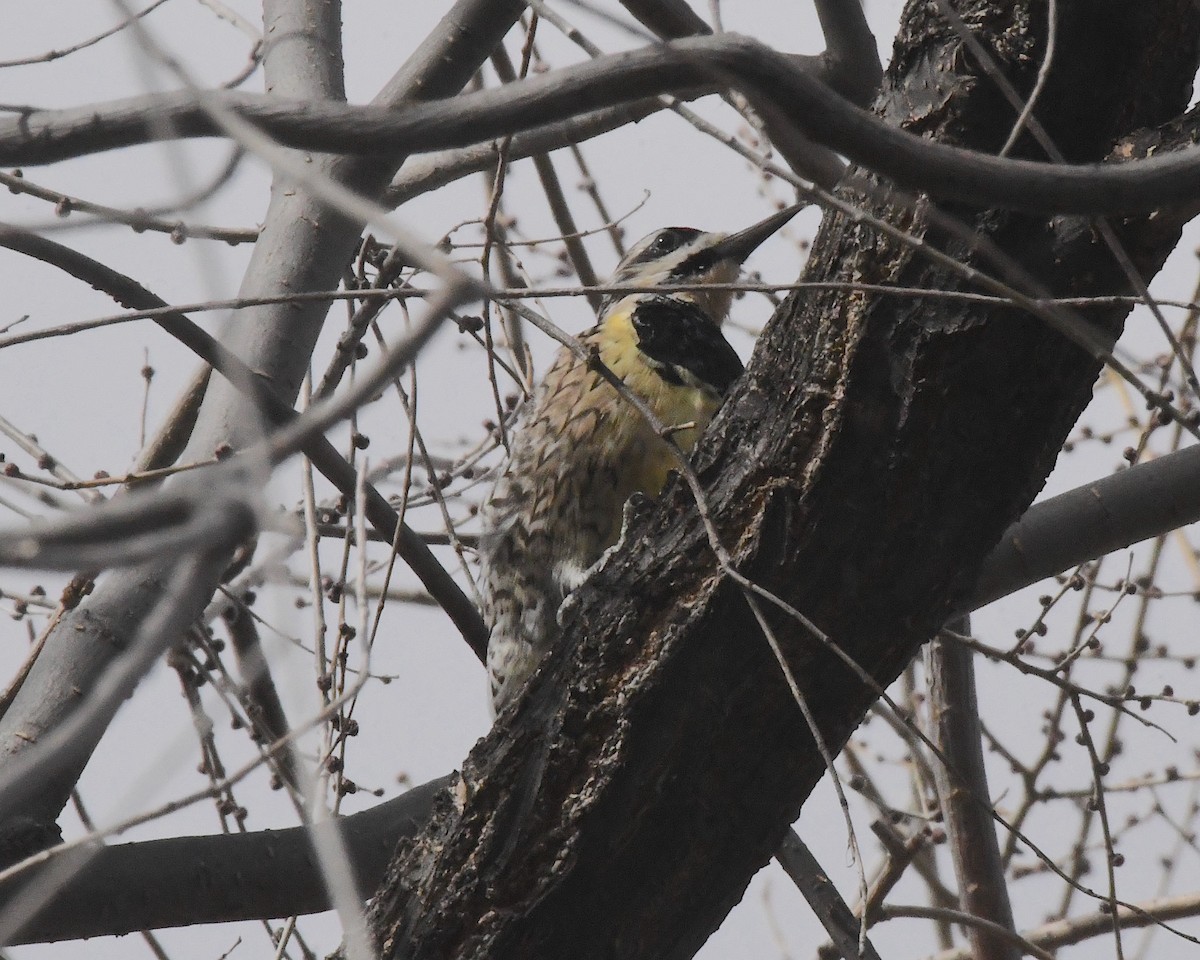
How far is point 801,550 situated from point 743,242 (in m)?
2.51

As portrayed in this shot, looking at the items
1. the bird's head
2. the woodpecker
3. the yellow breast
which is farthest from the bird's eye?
the yellow breast

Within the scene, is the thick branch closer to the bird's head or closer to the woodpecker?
the woodpecker

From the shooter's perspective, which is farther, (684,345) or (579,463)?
(684,345)

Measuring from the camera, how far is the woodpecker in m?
3.62

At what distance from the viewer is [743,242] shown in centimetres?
467

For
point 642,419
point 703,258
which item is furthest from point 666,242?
point 642,419

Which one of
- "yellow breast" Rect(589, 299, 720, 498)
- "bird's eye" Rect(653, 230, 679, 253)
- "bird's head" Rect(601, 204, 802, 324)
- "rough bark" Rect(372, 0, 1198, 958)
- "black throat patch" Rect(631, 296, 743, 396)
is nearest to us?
"rough bark" Rect(372, 0, 1198, 958)

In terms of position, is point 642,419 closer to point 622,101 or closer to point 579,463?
point 579,463

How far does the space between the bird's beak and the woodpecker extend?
0.64 m

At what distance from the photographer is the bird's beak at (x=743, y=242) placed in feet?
15.3

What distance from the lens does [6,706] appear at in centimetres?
320

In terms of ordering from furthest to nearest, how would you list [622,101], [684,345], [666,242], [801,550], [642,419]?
[666,242], [684,345], [642,419], [801,550], [622,101]

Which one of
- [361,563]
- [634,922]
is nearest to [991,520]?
[634,922]

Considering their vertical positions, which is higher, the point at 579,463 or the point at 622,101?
the point at 579,463
